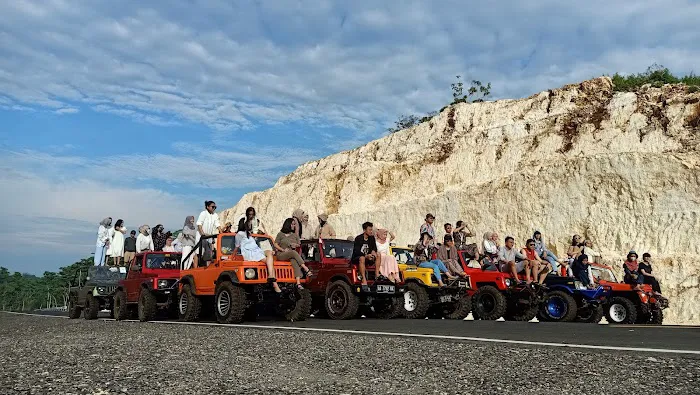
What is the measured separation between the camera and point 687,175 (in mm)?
30609

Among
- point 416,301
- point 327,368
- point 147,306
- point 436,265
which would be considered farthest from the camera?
point 436,265

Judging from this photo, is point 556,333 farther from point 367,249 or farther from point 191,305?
point 191,305

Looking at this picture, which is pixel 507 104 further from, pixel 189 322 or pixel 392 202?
pixel 189 322

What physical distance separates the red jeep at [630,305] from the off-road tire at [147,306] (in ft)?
33.6

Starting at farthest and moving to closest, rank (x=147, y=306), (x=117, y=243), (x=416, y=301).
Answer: (x=117, y=243)
(x=416, y=301)
(x=147, y=306)

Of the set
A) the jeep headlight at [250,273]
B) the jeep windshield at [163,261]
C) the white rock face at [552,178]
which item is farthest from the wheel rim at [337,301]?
the white rock face at [552,178]

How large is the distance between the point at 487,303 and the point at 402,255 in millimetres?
2700

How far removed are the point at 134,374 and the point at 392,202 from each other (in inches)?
1432

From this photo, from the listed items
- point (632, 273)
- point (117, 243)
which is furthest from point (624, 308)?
point (117, 243)

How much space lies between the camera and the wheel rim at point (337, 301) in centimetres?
1442

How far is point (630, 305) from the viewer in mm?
15430

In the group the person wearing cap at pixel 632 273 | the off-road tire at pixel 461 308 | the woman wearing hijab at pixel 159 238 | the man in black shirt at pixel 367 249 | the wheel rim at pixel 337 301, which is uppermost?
the woman wearing hijab at pixel 159 238

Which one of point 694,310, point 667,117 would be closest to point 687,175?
point 667,117

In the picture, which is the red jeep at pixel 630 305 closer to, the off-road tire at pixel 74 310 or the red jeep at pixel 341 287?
the red jeep at pixel 341 287
